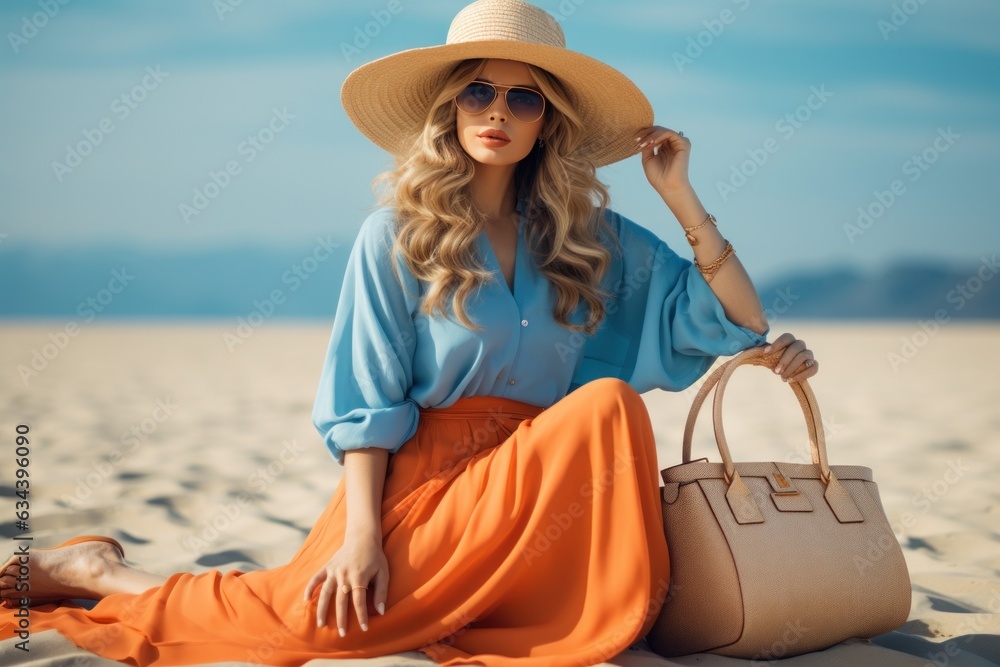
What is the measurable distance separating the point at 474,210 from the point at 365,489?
3.01 feet

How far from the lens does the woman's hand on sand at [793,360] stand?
2.88 m

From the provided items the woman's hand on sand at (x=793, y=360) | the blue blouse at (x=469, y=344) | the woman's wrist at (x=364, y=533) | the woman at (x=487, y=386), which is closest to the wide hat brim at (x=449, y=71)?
the woman at (x=487, y=386)

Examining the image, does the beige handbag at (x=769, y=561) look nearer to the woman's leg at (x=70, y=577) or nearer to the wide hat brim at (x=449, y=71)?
the wide hat brim at (x=449, y=71)

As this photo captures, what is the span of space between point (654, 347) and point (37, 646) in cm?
188

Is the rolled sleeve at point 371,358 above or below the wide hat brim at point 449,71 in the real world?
below

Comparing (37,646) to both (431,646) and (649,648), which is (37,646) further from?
(649,648)

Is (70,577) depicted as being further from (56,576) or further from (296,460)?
(296,460)

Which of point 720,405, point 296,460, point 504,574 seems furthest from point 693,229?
point 296,460

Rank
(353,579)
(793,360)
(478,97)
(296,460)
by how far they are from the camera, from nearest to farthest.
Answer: (353,579) < (793,360) < (478,97) < (296,460)

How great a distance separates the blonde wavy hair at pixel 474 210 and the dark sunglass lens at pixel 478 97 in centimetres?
6

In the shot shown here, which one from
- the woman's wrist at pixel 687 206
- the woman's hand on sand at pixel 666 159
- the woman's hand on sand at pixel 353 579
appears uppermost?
the woman's hand on sand at pixel 666 159

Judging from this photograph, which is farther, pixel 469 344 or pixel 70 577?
pixel 70 577

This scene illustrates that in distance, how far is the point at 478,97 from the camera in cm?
302

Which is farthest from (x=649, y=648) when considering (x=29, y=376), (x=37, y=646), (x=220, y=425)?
(x=29, y=376)
